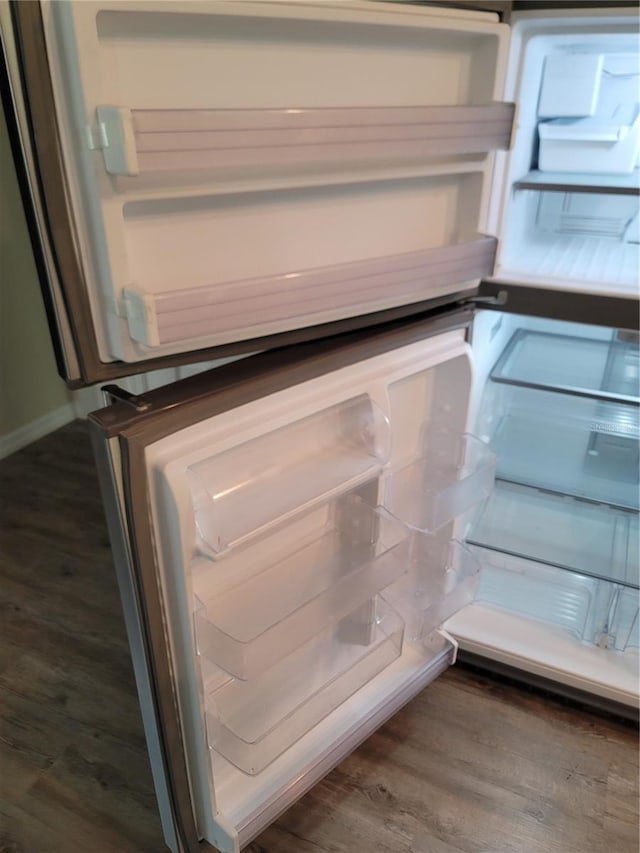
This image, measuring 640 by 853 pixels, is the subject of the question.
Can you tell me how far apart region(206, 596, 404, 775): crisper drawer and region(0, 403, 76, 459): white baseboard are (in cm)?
179

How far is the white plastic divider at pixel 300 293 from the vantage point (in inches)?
28.3

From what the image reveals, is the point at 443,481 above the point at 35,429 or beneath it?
above

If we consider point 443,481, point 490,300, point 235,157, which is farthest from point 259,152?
point 443,481

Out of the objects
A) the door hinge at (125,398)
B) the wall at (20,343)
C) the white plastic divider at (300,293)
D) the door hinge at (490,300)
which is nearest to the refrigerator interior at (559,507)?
the door hinge at (490,300)

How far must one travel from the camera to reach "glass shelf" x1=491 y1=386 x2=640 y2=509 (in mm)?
1496

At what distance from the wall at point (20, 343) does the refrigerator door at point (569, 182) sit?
1.76 meters

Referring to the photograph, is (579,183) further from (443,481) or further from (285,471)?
(285,471)

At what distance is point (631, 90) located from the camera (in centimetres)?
138

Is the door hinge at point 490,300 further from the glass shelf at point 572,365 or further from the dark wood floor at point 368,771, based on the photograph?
the dark wood floor at point 368,771

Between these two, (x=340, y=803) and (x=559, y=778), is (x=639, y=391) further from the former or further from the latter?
(x=340, y=803)

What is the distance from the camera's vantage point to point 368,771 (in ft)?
4.43

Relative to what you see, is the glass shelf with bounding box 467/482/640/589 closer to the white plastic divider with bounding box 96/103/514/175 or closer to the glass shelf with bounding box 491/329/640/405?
the glass shelf with bounding box 491/329/640/405

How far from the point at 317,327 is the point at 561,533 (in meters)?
1.04

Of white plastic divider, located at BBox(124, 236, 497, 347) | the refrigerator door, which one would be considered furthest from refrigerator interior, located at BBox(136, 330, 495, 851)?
the refrigerator door
